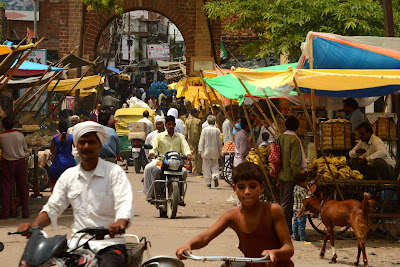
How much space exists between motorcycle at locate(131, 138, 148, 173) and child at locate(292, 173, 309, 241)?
11.3 meters

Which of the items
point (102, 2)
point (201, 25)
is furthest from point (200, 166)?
point (201, 25)

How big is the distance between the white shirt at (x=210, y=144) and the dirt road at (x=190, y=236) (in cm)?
334

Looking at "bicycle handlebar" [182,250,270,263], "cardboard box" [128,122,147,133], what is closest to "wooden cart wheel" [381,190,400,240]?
"bicycle handlebar" [182,250,270,263]

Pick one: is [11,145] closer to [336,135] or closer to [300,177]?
[300,177]

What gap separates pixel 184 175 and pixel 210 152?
598cm

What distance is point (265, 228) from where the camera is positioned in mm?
4438

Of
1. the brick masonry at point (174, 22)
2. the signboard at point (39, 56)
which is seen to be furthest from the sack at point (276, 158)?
the brick masonry at point (174, 22)

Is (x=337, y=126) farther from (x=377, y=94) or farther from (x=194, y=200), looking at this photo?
(x=194, y=200)

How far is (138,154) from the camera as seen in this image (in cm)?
2156

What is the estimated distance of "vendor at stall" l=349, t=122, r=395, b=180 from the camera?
34.9ft

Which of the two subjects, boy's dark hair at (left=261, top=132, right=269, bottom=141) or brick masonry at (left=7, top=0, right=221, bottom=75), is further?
brick masonry at (left=7, top=0, right=221, bottom=75)

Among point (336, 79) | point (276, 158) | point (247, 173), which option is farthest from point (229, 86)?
point (247, 173)

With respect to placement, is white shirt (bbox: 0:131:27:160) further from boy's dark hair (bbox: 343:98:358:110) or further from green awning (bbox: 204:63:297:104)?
boy's dark hair (bbox: 343:98:358:110)

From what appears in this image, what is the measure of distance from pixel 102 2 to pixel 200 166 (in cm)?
665
